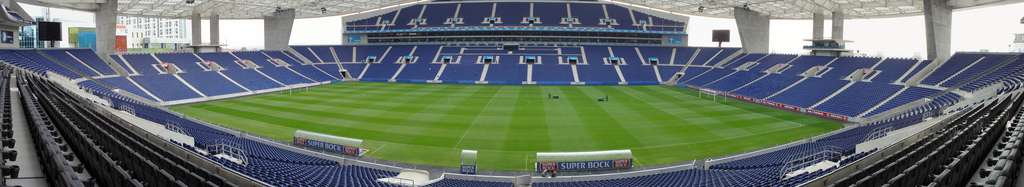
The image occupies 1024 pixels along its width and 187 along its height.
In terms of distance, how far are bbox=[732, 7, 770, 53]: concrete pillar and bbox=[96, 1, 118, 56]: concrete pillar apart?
58.2 metres

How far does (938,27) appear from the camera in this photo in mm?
39562

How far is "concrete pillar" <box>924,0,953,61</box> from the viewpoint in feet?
128

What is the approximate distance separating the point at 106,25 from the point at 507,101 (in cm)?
3322

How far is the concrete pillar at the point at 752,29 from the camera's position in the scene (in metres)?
62.1

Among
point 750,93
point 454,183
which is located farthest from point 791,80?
point 454,183

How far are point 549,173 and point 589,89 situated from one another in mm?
37141

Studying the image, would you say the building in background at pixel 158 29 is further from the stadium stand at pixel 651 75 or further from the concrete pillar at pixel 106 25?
the concrete pillar at pixel 106 25

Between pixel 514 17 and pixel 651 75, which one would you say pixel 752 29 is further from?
pixel 514 17

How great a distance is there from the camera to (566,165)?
20.1 m

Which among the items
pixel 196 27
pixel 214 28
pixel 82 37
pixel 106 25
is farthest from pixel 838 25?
pixel 82 37

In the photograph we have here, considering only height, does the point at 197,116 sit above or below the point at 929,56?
below

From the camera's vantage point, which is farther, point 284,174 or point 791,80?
point 791,80

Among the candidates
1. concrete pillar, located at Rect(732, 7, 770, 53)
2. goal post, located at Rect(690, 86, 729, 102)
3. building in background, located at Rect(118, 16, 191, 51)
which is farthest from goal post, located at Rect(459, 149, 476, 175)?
building in background, located at Rect(118, 16, 191, 51)

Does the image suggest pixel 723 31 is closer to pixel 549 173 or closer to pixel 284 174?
pixel 549 173
